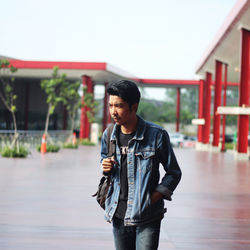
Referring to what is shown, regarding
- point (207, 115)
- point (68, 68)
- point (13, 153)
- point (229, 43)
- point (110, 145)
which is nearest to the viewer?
point (110, 145)

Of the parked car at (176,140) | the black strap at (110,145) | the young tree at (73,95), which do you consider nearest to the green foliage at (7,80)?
the young tree at (73,95)

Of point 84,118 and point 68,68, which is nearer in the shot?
point 68,68

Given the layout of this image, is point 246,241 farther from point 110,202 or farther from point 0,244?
point 110,202

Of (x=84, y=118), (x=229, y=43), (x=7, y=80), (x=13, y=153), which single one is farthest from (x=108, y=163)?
(x=7, y=80)

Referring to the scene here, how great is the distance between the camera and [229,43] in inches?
1067

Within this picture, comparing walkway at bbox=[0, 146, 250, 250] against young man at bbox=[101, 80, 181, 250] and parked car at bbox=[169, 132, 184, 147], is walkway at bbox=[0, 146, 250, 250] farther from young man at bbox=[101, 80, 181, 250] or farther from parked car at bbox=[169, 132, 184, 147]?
parked car at bbox=[169, 132, 184, 147]

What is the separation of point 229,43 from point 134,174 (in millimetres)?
25014

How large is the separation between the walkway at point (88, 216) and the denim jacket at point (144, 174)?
248 centimetres

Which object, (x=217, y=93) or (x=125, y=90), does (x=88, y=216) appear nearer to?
(x=125, y=90)

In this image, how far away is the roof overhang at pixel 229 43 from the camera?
67.6 feet

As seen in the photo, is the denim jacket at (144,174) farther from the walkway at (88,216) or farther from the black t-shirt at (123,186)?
the walkway at (88,216)

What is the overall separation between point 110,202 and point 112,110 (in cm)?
51

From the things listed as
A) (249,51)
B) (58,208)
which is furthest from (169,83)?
(58,208)

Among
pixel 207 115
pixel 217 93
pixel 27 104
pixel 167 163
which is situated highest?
pixel 217 93
